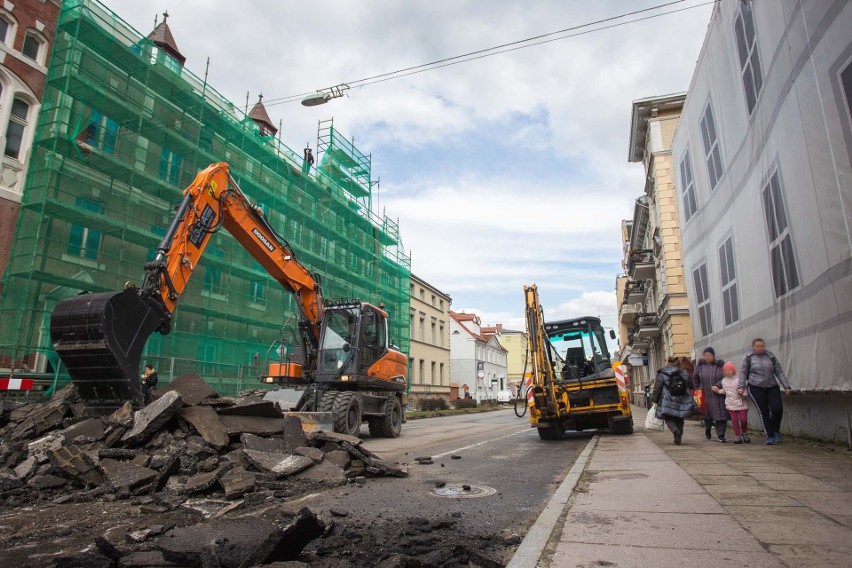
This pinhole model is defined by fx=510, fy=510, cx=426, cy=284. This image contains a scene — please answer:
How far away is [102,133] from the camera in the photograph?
1669 cm

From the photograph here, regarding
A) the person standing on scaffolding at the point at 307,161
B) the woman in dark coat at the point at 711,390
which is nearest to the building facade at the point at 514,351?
the person standing on scaffolding at the point at 307,161

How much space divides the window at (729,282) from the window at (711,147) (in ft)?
5.10

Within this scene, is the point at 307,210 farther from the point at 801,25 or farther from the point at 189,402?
the point at 801,25

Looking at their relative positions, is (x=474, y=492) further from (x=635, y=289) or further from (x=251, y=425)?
(x=635, y=289)

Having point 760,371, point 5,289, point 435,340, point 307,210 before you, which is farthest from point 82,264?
point 435,340

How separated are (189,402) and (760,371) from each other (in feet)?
28.9

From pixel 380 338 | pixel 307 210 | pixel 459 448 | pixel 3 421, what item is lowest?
pixel 459 448

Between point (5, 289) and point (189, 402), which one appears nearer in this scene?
point (189, 402)

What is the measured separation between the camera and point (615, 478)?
5742 mm

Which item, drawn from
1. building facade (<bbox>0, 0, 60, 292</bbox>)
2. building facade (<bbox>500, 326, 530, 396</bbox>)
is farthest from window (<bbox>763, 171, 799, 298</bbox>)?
building facade (<bbox>500, 326, 530, 396</bbox>)

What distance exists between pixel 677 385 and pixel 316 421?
673cm

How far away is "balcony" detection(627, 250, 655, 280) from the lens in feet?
93.8

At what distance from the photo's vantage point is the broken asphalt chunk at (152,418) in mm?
6270

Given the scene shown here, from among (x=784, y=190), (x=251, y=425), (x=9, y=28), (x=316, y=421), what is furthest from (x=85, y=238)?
(x=784, y=190)
